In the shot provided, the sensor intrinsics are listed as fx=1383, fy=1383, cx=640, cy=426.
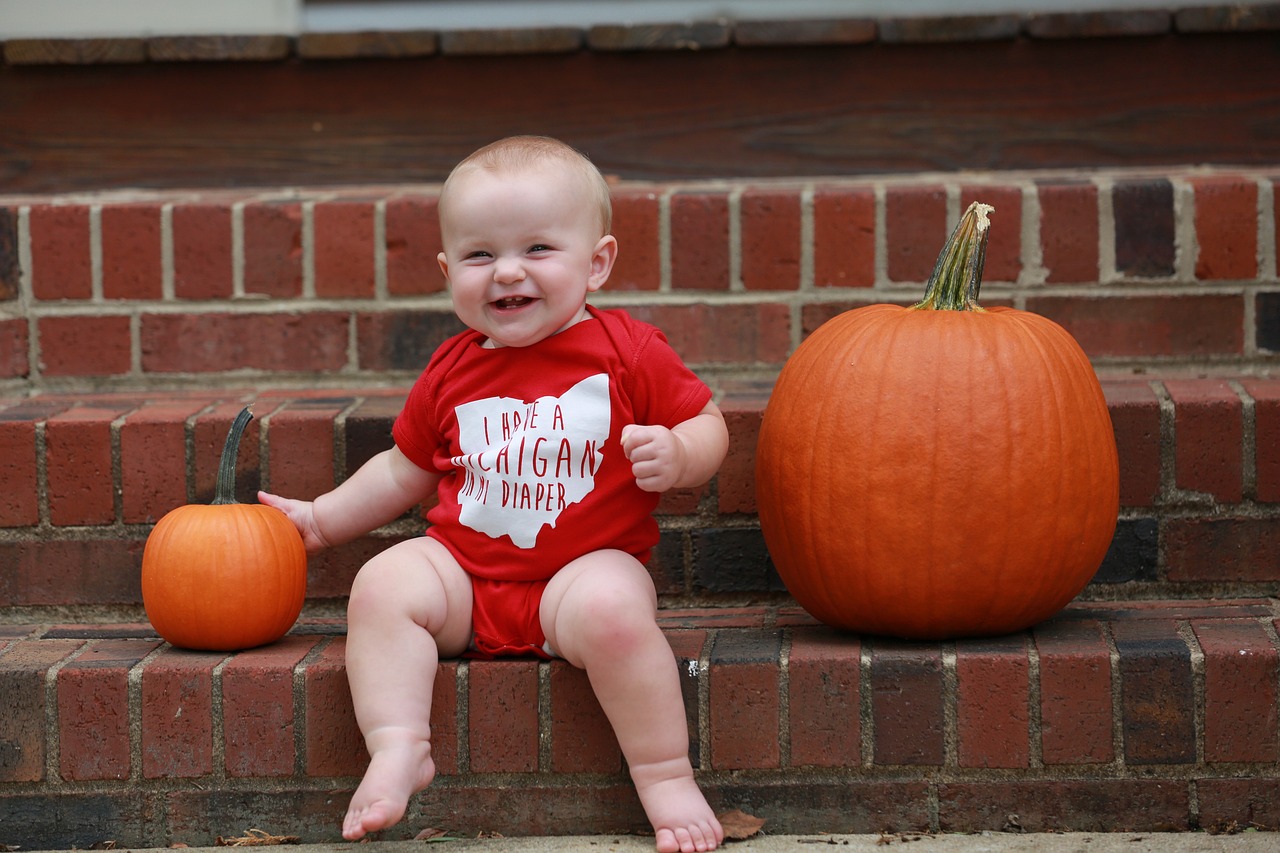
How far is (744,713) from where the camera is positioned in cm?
182

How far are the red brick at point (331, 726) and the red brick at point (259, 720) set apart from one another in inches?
1.0

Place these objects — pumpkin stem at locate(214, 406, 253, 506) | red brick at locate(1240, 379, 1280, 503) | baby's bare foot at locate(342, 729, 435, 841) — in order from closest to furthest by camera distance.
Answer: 1. baby's bare foot at locate(342, 729, 435, 841)
2. pumpkin stem at locate(214, 406, 253, 506)
3. red brick at locate(1240, 379, 1280, 503)

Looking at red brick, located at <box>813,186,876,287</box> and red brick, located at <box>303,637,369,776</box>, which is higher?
red brick, located at <box>813,186,876,287</box>

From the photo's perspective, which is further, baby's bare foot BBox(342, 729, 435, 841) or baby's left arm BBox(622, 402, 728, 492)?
baby's left arm BBox(622, 402, 728, 492)

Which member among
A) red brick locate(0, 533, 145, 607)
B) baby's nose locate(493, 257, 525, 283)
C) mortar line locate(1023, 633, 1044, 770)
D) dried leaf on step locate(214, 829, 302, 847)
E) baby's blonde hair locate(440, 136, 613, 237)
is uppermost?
baby's blonde hair locate(440, 136, 613, 237)

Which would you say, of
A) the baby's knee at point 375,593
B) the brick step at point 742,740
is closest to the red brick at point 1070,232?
the brick step at point 742,740

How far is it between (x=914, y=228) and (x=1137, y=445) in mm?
581

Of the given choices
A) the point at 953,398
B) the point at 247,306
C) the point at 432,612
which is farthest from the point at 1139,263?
the point at 247,306

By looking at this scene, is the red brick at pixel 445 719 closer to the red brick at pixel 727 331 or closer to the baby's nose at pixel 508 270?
the baby's nose at pixel 508 270

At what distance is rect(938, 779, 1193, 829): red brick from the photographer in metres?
1.79

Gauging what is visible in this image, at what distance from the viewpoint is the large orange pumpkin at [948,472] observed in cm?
181

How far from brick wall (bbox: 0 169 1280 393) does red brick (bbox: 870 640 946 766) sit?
84 cm

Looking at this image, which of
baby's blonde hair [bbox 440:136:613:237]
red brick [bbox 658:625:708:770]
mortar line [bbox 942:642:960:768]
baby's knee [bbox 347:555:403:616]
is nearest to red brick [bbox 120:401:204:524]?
baby's knee [bbox 347:555:403:616]

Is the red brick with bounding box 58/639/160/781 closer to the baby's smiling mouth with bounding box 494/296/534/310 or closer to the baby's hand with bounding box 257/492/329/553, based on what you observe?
the baby's hand with bounding box 257/492/329/553
